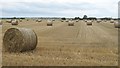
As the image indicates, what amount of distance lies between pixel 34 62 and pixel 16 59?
0.98 meters

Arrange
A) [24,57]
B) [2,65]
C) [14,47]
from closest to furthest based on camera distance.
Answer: [2,65], [24,57], [14,47]

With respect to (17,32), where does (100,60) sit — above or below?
below

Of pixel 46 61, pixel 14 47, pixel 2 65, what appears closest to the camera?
pixel 2 65

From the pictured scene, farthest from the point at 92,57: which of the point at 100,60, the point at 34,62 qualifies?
the point at 34,62

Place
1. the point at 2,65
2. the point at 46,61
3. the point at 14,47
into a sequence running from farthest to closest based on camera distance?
1. the point at 14,47
2. the point at 46,61
3. the point at 2,65

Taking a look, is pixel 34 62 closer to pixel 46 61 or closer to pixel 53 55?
pixel 46 61

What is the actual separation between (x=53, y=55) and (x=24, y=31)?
94.8 inches

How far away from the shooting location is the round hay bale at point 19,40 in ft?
45.7

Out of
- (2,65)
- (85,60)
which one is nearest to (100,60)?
(85,60)

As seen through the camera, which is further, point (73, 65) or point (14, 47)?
point (14, 47)

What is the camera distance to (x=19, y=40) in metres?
14.1

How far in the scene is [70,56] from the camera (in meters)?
12.9

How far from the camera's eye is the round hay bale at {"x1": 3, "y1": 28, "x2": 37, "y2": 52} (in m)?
13.9

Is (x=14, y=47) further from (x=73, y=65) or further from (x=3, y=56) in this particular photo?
(x=73, y=65)
